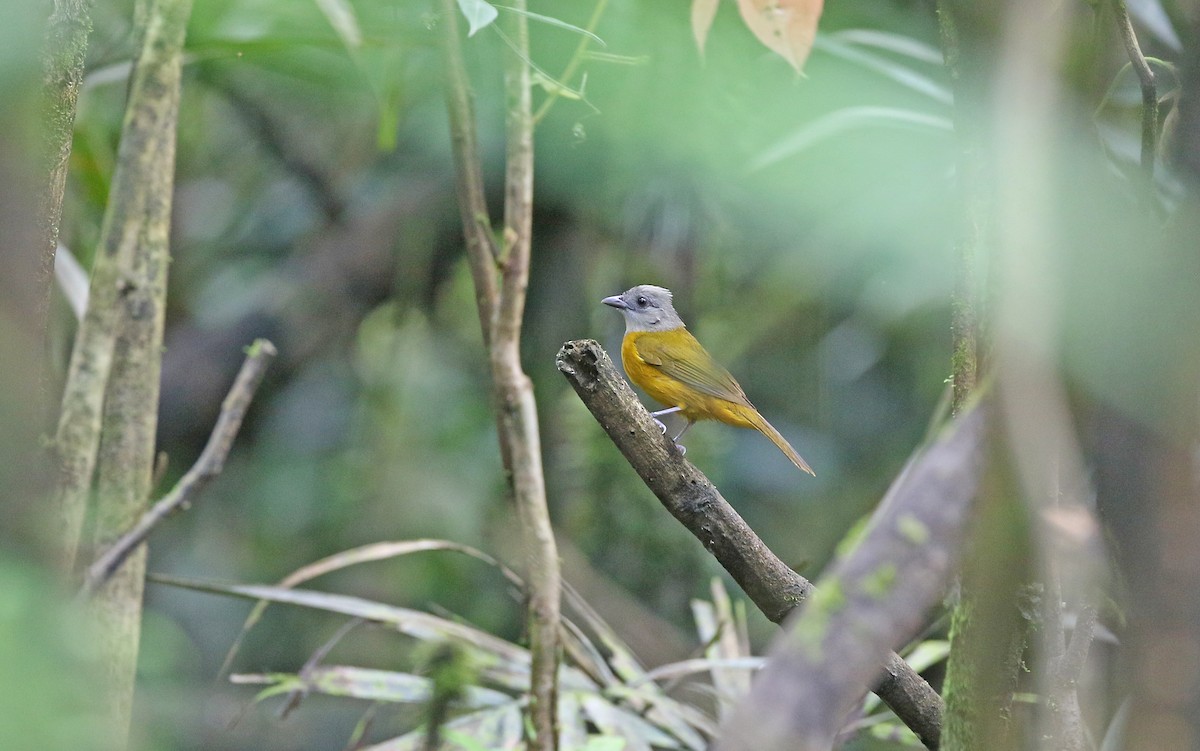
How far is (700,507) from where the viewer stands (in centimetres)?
183

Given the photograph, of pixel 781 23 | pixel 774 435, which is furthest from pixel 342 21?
pixel 774 435

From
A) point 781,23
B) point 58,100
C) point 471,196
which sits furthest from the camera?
point 471,196

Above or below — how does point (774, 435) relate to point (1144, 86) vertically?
below

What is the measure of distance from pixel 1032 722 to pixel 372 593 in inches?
182

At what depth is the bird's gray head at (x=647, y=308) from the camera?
11.1 feet

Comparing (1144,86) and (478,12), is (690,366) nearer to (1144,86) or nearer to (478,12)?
(478,12)

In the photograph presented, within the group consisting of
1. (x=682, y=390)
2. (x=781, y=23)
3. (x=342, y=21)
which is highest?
(x=342, y=21)

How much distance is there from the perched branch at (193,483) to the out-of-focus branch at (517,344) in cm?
57

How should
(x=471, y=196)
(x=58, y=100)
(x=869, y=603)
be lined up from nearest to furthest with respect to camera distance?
(x=869, y=603)
(x=58, y=100)
(x=471, y=196)

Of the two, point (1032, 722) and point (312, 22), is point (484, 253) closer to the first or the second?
point (312, 22)

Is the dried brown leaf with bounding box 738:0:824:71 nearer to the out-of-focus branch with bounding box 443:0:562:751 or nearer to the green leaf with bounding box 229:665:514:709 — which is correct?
the out-of-focus branch with bounding box 443:0:562:751

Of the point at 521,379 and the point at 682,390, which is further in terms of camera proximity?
the point at 682,390

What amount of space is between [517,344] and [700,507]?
0.96 m

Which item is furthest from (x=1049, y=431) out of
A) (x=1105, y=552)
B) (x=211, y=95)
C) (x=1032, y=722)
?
(x=211, y=95)
